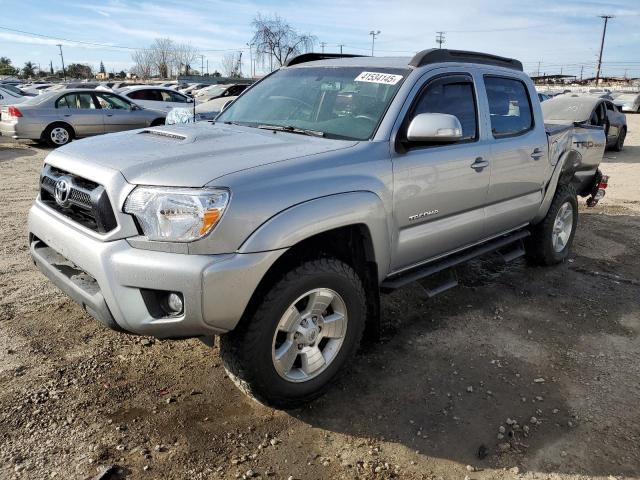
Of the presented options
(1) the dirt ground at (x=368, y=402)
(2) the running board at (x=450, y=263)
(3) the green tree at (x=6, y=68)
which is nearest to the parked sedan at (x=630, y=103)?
(2) the running board at (x=450, y=263)

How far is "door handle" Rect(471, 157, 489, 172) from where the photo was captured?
150 inches

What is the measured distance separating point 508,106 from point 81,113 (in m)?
11.7

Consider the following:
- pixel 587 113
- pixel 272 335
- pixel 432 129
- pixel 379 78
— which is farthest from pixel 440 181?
pixel 587 113

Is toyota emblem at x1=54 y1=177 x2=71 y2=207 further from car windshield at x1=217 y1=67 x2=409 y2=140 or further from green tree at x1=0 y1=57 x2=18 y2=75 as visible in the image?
green tree at x1=0 y1=57 x2=18 y2=75

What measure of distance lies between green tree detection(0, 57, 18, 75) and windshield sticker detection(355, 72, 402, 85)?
3918 inches

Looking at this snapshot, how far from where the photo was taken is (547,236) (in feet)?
17.3

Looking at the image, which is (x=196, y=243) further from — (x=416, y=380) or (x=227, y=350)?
(x=416, y=380)

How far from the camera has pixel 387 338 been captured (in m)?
3.89

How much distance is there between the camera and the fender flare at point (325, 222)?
2.53 meters

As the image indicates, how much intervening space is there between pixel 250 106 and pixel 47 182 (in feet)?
5.23

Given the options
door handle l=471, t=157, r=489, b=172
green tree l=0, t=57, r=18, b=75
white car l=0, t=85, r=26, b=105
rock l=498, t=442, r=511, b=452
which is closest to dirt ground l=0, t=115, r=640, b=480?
rock l=498, t=442, r=511, b=452

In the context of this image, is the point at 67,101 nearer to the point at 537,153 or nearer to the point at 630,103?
the point at 537,153

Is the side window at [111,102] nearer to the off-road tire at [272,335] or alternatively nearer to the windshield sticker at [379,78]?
the windshield sticker at [379,78]

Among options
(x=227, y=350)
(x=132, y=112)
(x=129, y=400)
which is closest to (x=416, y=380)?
(x=227, y=350)
